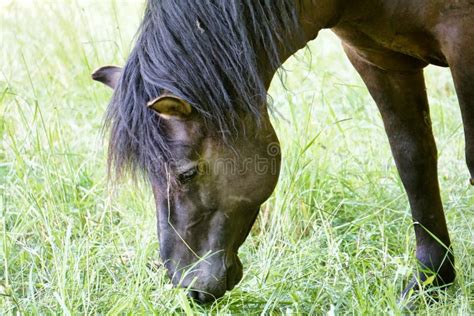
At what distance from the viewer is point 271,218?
3.74 meters

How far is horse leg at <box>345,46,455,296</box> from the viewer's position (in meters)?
3.26

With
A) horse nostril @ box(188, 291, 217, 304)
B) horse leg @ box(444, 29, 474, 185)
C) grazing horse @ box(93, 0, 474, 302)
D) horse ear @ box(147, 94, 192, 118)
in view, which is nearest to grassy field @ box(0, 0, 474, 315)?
horse nostril @ box(188, 291, 217, 304)

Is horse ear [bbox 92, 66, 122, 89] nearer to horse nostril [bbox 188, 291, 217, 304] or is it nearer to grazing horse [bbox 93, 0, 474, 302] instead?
grazing horse [bbox 93, 0, 474, 302]

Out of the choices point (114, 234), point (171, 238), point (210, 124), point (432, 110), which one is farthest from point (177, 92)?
point (432, 110)

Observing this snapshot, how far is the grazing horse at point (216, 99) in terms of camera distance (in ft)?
8.56

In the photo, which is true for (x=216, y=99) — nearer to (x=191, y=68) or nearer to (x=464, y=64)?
(x=191, y=68)

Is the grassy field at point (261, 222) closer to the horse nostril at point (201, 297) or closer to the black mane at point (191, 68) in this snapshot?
the horse nostril at point (201, 297)

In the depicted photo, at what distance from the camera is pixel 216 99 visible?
2.63 metres

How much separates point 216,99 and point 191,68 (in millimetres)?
127

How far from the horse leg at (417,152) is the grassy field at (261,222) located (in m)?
0.09

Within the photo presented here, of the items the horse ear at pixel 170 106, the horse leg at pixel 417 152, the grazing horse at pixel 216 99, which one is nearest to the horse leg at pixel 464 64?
the grazing horse at pixel 216 99

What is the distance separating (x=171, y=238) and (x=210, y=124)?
0.41 metres

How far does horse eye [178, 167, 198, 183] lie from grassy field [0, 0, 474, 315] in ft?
0.50

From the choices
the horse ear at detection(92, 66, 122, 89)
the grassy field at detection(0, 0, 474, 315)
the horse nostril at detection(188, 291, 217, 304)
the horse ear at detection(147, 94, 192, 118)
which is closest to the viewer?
the horse ear at detection(147, 94, 192, 118)
